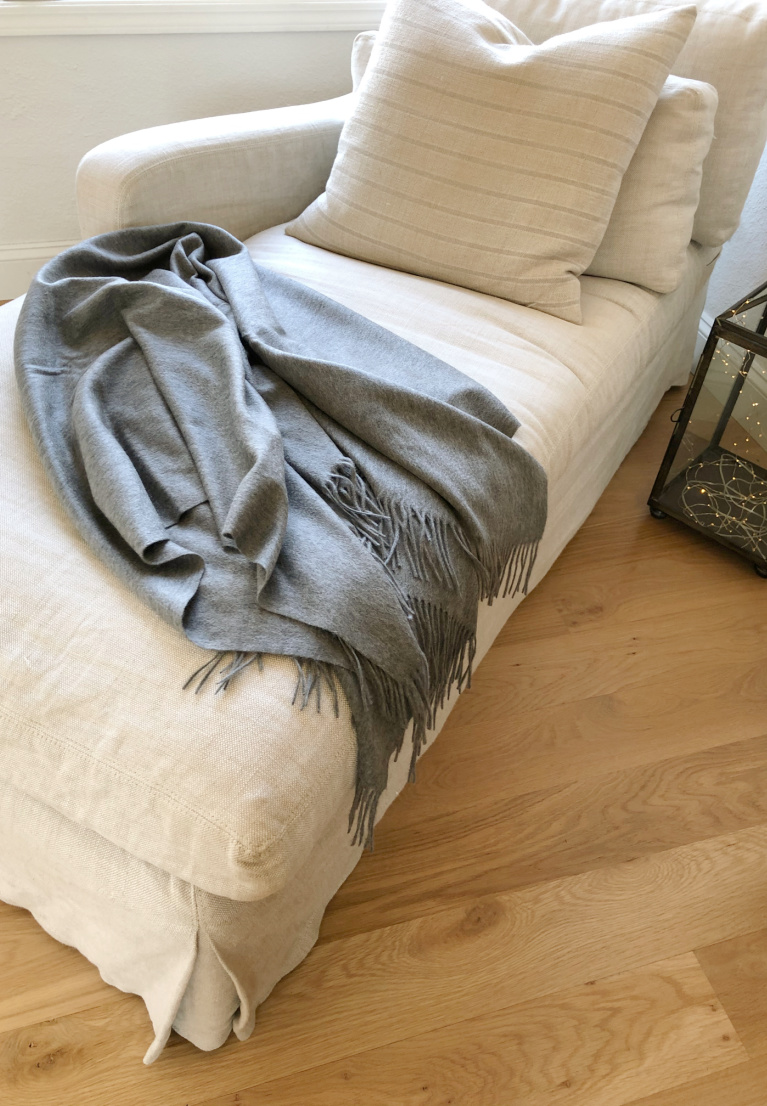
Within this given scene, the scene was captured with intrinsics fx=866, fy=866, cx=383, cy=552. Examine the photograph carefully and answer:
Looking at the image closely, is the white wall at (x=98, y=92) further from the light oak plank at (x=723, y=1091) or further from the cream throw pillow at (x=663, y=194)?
the light oak plank at (x=723, y=1091)

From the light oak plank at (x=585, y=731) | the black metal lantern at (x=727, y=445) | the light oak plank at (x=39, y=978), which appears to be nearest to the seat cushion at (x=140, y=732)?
the light oak plank at (x=39, y=978)

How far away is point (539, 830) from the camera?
4.19ft

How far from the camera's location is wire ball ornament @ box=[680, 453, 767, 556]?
63.3 inches

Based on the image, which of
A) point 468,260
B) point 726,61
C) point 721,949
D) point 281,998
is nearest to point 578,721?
point 721,949

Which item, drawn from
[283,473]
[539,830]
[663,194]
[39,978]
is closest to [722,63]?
[663,194]

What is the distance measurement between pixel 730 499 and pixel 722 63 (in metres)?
0.76

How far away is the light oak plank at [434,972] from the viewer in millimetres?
1007

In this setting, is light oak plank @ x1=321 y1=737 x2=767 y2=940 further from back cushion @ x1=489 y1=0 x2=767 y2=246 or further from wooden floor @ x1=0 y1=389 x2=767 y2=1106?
back cushion @ x1=489 y1=0 x2=767 y2=246

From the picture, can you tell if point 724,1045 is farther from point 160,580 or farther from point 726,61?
point 726,61

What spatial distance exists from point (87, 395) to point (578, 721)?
0.90 metres

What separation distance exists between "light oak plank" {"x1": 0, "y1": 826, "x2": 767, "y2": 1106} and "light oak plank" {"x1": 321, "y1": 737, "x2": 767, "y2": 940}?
2 cm

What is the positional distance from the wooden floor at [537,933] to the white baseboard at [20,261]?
1482 millimetres

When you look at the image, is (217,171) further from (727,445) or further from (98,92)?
(727,445)

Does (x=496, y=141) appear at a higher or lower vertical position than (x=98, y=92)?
higher
